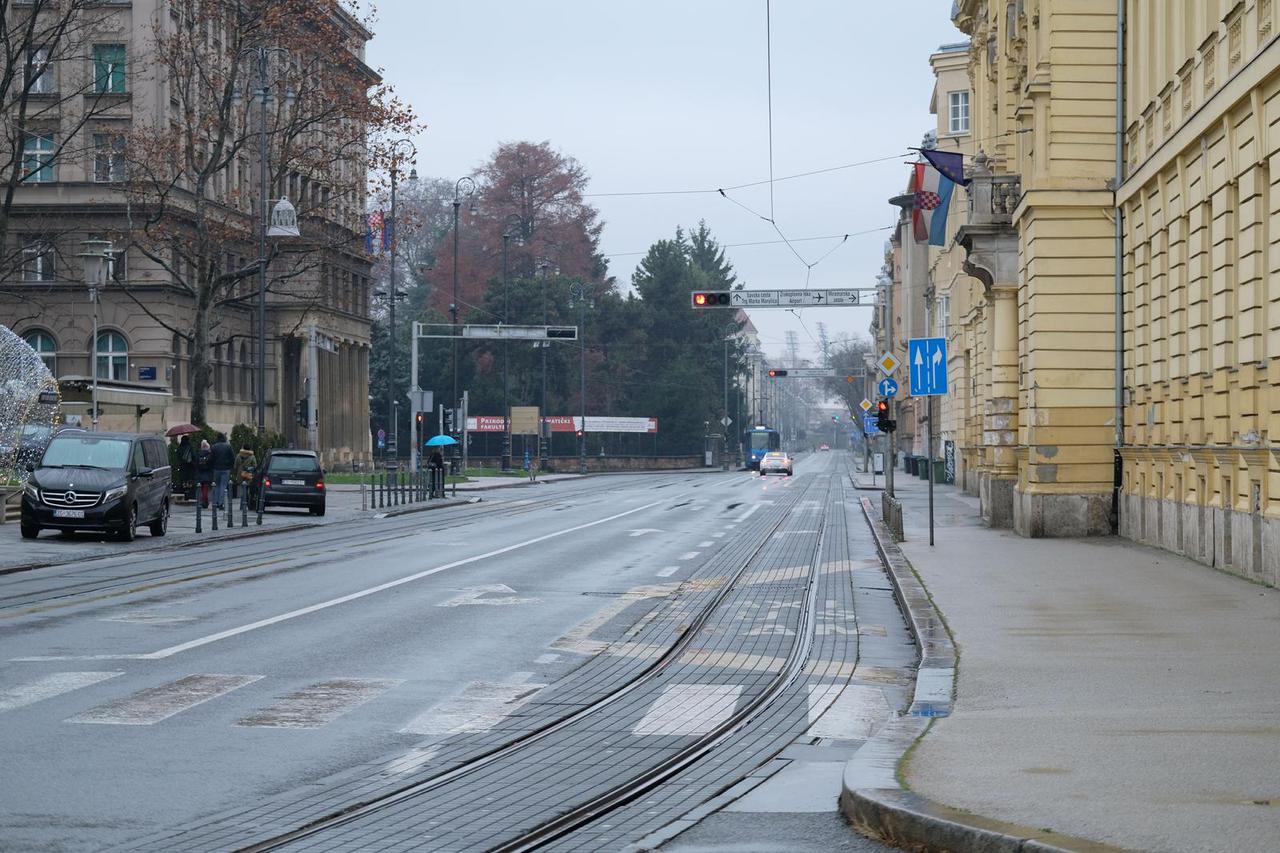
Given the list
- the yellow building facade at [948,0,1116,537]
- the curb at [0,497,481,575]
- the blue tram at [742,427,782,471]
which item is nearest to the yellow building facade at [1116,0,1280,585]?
the yellow building facade at [948,0,1116,537]

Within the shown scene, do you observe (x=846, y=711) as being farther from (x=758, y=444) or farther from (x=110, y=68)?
(x=758, y=444)

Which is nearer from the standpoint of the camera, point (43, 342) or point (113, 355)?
point (113, 355)

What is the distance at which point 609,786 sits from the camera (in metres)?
8.42

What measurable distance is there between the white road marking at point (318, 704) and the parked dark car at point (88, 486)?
17.9m

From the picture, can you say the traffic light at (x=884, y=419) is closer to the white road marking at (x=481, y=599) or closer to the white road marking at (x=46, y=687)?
the white road marking at (x=481, y=599)

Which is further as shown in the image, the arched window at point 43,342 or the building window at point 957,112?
the building window at point 957,112

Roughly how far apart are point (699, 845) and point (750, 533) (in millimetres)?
26149

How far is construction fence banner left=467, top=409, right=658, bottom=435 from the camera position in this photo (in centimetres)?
10475

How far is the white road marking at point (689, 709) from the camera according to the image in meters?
10.3

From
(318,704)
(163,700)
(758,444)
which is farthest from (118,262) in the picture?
(758,444)

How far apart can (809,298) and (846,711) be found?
56.9 meters

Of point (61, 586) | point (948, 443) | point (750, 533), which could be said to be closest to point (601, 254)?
point (948, 443)

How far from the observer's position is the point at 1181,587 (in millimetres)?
19203

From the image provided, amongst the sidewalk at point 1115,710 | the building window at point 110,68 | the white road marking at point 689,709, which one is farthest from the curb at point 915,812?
the building window at point 110,68
